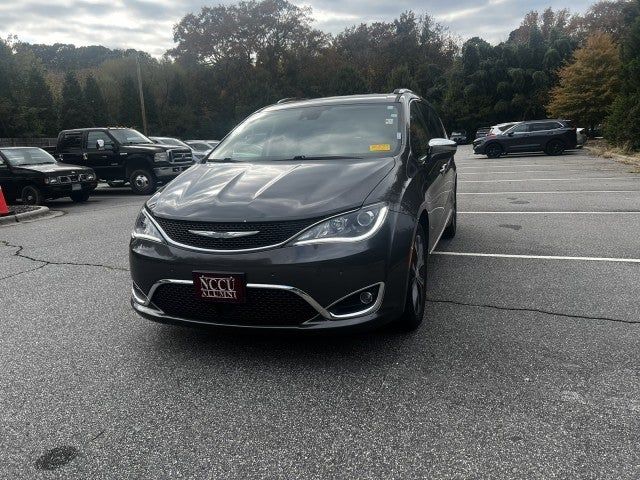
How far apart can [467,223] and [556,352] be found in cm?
485

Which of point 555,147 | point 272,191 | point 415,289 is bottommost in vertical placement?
point 555,147

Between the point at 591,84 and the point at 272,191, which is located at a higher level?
the point at 591,84

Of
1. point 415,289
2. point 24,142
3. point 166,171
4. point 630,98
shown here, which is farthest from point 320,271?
point 24,142

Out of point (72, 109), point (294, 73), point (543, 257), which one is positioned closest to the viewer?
point (543, 257)

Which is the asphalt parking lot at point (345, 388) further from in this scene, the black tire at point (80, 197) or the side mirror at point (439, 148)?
the black tire at point (80, 197)

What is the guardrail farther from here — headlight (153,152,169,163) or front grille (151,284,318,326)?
front grille (151,284,318,326)

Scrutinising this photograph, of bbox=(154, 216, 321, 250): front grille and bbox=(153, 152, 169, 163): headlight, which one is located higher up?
bbox=(154, 216, 321, 250): front grille

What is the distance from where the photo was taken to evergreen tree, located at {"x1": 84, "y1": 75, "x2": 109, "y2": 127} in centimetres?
4506

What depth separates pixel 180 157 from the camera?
15211 mm

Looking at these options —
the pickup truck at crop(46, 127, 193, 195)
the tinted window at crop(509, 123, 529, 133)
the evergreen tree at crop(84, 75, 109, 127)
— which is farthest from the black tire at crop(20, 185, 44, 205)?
the evergreen tree at crop(84, 75, 109, 127)

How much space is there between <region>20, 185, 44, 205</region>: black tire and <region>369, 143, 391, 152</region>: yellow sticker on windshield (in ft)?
34.7

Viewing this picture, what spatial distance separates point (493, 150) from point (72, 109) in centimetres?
3509

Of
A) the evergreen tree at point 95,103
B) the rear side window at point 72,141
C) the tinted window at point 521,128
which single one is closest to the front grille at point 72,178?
the rear side window at point 72,141

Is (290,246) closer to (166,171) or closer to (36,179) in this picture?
(36,179)
